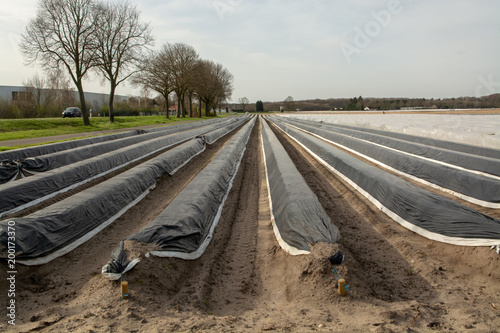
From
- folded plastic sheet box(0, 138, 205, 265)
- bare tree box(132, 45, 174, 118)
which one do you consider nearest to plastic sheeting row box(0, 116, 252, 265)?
folded plastic sheet box(0, 138, 205, 265)

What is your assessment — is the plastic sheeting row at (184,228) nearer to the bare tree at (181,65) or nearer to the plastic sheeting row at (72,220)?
the plastic sheeting row at (72,220)

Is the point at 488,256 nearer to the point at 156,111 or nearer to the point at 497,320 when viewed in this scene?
the point at 497,320

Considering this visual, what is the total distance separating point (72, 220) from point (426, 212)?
604 centimetres

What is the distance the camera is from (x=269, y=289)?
3.89 metres

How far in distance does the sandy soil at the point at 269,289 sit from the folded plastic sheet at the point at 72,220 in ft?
0.62

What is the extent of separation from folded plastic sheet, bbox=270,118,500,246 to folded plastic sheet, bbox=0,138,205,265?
5506mm

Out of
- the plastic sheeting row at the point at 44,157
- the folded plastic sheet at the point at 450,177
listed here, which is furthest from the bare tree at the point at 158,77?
the folded plastic sheet at the point at 450,177

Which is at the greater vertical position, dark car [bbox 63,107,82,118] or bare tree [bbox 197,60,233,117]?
bare tree [bbox 197,60,233,117]

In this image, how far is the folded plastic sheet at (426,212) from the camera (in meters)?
4.48

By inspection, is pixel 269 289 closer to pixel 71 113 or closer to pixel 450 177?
pixel 450 177

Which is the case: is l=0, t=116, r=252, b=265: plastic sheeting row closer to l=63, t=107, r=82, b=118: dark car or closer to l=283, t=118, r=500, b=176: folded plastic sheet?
l=283, t=118, r=500, b=176: folded plastic sheet

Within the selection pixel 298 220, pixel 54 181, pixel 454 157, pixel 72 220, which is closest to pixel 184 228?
pixel 298 220

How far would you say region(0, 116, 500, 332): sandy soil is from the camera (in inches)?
118

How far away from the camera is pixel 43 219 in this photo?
464cm
